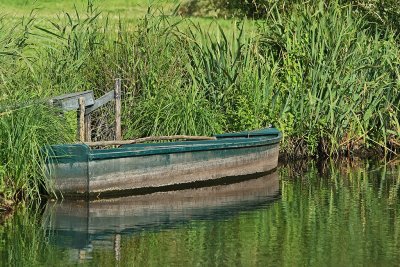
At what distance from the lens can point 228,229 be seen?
15.2 m

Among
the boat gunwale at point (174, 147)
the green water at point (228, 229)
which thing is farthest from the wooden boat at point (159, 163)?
the green water at point (228, 229)

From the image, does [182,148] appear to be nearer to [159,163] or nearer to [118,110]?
[159,163]

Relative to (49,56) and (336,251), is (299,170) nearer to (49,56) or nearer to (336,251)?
(49,56)

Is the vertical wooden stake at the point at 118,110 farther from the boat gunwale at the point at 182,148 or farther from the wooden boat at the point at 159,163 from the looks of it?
the boat gunwale at the point at 182,148

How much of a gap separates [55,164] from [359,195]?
4122 millimetres

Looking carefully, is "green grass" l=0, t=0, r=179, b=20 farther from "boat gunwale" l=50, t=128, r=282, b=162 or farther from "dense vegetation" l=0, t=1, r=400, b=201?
"boat gunwale" l=50, t=128, r=282, b=162

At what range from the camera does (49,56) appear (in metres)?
19.6

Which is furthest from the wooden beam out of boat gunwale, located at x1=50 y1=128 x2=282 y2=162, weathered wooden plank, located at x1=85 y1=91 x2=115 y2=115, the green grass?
the green grass

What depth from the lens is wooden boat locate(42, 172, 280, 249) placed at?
15.1 m

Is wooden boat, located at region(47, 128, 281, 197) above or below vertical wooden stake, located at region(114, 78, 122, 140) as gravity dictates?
below

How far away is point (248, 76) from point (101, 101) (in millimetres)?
2780

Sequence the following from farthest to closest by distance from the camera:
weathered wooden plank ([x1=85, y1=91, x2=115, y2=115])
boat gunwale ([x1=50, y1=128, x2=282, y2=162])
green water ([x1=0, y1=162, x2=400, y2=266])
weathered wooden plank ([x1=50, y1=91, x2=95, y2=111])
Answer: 1. weathered wooden plank ([x1=85, y1=91, x2=115, y2=115])
2. weathered wooden plank ([x1=50, y1=91, x2=95, y2=111])
3. boat gunwale ([x1=50, y1=128, x2=282, y2=162])
4. green water ([x1=0, y1=162, x2=400, y2=266])

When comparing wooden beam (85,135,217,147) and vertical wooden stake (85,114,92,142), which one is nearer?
wooden beam (85,135,217,147)

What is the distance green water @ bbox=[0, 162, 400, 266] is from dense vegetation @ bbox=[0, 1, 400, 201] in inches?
74.7
